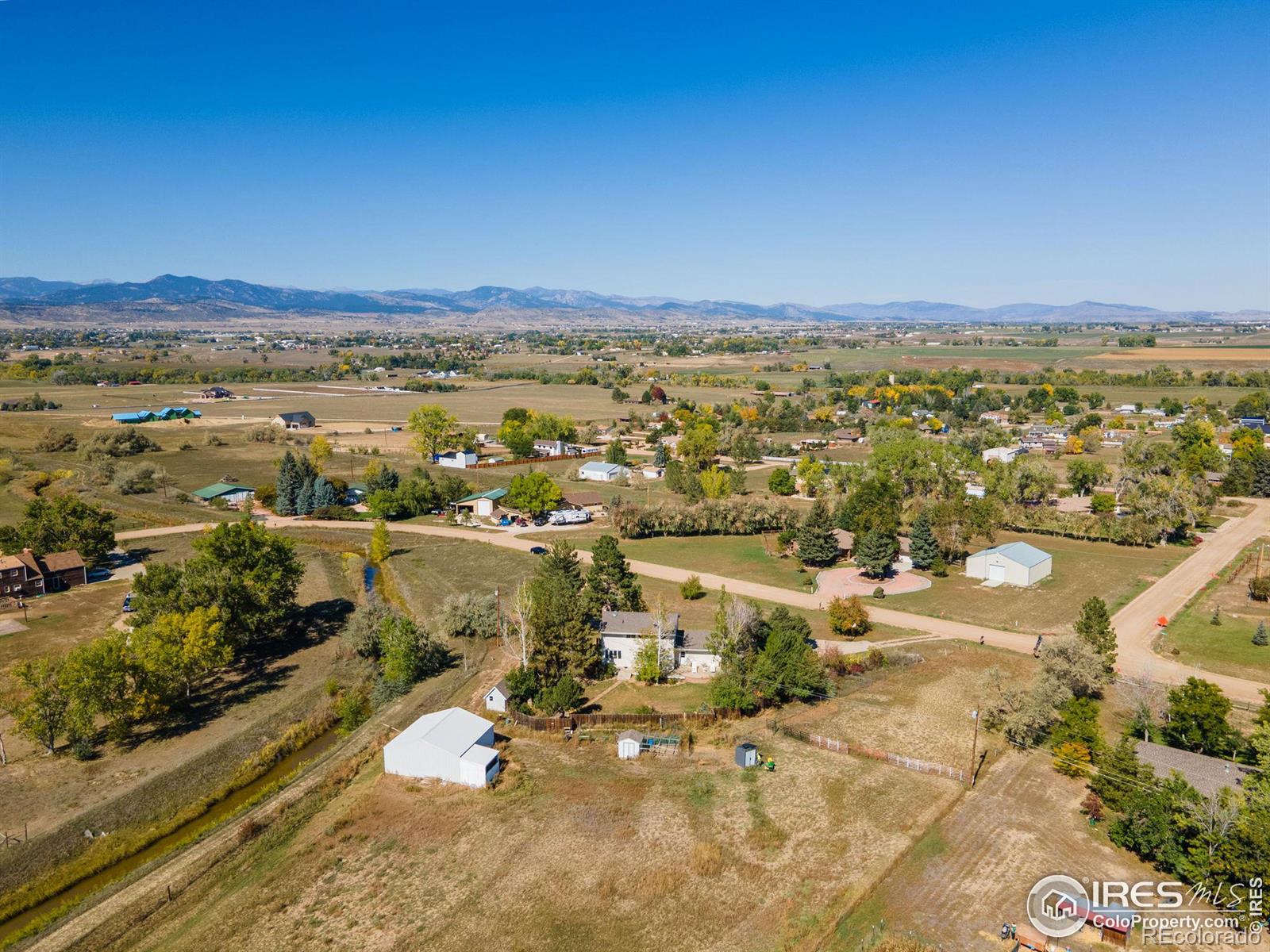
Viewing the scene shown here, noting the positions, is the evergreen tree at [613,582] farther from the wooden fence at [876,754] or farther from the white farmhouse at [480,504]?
the white farmhouse at [480,504]

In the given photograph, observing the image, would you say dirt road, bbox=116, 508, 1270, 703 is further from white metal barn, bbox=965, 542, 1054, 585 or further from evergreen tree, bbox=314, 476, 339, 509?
white metal barn, bbox=965, 542, 1054, 585

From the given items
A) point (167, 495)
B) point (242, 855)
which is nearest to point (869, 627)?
point (242, 855)

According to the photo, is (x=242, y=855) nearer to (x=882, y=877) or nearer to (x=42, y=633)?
(x=882, y=877)

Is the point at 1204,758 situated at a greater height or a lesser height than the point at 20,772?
greater

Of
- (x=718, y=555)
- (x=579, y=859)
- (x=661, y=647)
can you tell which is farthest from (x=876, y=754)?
(x=718, y=555)

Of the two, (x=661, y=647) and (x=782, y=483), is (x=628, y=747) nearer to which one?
(x=661, y=647)

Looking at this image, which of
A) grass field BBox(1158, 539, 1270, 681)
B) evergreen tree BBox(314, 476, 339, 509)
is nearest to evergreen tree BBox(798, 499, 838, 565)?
grass field BBox(1158, 539, 1270, 681)

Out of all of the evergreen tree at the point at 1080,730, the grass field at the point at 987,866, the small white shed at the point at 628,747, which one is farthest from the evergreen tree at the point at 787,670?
the evergreen tree at the point at 1080,730
